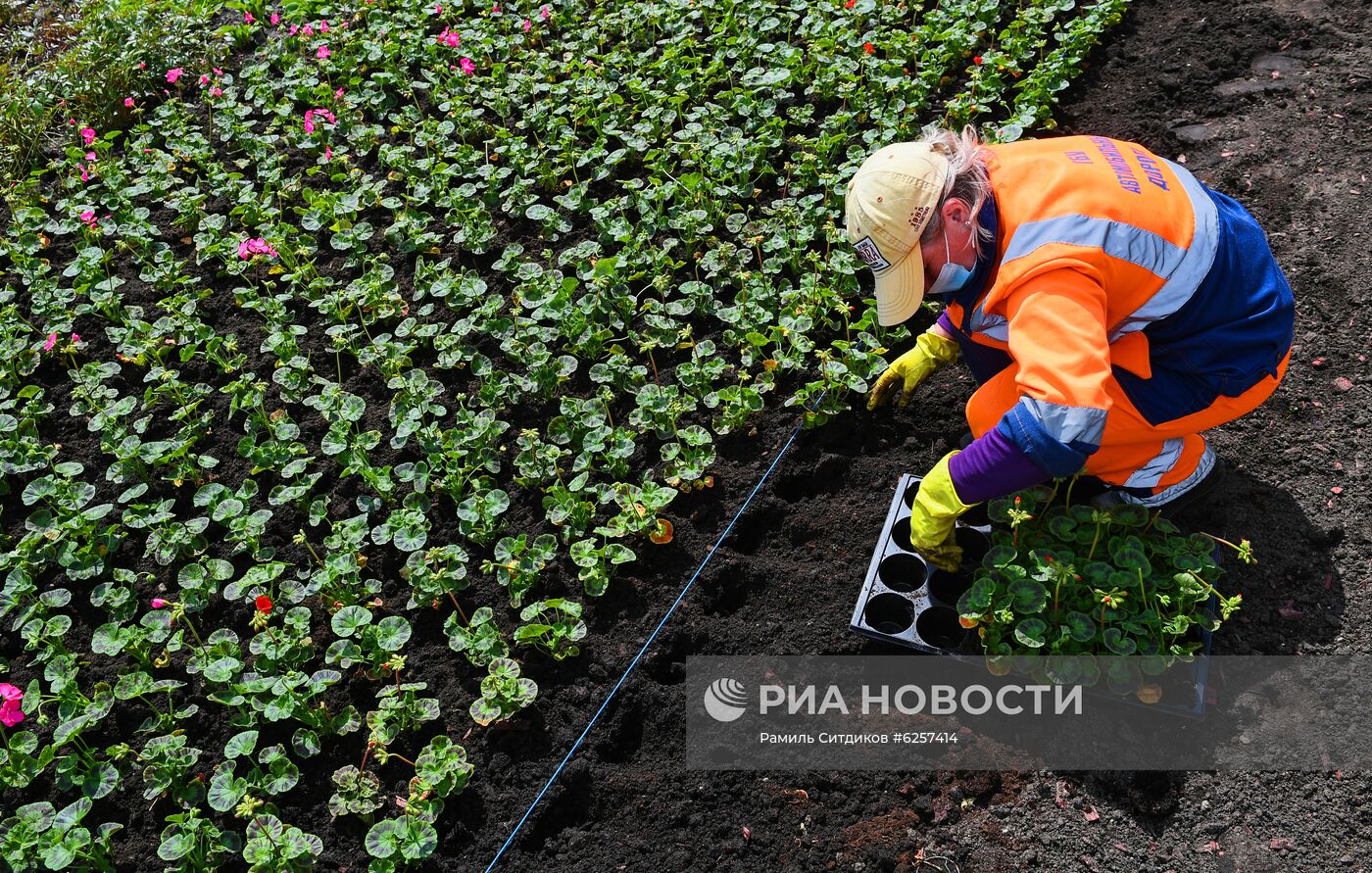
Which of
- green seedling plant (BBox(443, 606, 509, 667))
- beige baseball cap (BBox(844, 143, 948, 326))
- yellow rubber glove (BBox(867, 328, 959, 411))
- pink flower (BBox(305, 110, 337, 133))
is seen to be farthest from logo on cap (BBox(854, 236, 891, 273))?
pink flower (BBox(305, 110, 337, 133))

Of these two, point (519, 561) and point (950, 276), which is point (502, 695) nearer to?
point (519, 561)

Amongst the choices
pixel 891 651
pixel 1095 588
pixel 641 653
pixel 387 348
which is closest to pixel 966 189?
pixel 1095 588

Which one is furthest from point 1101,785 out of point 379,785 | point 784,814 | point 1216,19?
point 1216,19

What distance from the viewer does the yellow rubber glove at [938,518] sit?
2852mm

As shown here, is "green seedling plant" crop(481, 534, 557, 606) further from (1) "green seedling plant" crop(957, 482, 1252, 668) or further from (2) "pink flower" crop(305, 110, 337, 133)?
(2) "pink flower" crop(305, 110, 337, 133)

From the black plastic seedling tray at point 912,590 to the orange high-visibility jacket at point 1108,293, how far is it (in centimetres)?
59

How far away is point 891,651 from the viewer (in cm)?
304

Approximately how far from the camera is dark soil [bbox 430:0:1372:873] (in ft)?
8.72

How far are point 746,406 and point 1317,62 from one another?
319 centimetres

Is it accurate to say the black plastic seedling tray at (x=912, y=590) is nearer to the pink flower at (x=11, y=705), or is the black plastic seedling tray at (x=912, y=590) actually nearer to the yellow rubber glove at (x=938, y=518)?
the yellow rubber glove at (x=938, y=518)

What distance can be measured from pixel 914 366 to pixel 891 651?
0.96 metres

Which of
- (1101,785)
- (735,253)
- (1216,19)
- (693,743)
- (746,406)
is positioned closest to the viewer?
(1101,785)

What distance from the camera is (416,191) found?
4523 mm

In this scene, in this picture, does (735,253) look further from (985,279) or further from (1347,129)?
(1347,129)
